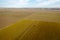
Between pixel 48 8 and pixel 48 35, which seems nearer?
pixel 48 35

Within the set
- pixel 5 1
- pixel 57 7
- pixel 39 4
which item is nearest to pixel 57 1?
pixel 57 7

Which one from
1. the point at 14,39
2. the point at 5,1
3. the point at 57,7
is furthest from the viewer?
the point at 5,1

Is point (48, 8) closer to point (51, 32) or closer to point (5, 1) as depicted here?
point (5, 1)

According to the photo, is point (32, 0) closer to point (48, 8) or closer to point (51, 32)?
point (48, 8)

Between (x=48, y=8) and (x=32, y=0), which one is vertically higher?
(x=32, y=0)

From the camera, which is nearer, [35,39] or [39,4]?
[35,39]

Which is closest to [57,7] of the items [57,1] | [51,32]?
[57,1]

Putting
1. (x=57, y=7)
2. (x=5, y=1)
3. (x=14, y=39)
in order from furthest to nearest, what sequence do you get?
(x=5, y=1), (x=57, y=7), (x=14, y=39)
